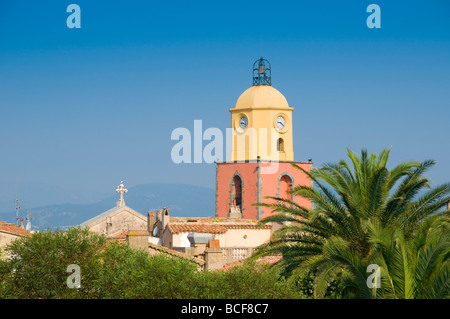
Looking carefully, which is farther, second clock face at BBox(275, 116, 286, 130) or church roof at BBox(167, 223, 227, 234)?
second clock face at BBox(275, 116, 286, 130)

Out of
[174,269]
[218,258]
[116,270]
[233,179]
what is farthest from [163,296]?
[233,179]

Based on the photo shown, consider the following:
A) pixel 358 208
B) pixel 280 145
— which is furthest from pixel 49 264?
pixel 280 145

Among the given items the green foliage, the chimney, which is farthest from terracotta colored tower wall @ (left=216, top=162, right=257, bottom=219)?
the green foliage

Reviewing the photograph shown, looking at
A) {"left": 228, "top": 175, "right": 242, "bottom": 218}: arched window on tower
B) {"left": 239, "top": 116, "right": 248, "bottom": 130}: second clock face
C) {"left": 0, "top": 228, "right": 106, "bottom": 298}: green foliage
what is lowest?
{"left": 0, "top": 228, "right": 106, "bottom": 298}: green foliage

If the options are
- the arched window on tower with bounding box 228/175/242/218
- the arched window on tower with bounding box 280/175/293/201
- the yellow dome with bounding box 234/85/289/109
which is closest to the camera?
the yellow dome with bounding box 234/85/289/109

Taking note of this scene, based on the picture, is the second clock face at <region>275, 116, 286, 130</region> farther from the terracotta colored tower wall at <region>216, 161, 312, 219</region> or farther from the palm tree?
the palm tree

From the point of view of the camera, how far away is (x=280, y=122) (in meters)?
54.6

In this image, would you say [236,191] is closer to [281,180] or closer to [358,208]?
[281,180]

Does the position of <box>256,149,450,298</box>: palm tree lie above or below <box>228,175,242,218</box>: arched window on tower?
below

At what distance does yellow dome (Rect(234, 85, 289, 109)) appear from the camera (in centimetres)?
5388

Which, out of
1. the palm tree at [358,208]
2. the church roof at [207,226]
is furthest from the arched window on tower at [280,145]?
the palm tree at [358,208]

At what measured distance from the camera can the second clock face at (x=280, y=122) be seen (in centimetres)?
5438

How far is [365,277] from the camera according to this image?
21797 mm

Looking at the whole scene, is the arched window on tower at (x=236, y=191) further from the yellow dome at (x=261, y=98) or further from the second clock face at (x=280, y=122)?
the yellow dome at (x=261, y=98)
